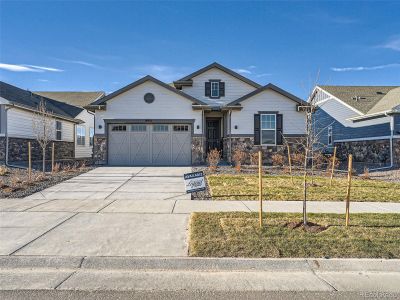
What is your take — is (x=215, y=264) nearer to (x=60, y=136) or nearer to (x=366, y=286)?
(x=366, y=286)

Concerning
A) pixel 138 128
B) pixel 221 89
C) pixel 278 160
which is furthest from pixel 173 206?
pixel 221 89

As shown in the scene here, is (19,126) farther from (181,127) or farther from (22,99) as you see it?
(181,127)

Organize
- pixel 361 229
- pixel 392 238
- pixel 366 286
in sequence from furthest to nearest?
pixel 361 229
pixel 392 238
pixel 366 286

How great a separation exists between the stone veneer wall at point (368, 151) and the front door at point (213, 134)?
10071 millimetres

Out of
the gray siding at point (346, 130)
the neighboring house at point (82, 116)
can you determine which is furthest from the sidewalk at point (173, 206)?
the neighboring house at point (82, 116)

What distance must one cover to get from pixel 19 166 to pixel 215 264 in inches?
639

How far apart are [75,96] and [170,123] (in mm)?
16296

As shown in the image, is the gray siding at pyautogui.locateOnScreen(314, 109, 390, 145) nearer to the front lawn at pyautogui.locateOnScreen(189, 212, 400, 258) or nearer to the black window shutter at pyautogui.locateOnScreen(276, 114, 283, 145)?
the black window shutter at pyautogui.locateOnScreen(276, 114, 283, 145)

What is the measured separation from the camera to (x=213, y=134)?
950 inches

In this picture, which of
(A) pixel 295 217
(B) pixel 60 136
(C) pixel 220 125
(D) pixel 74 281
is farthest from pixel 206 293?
(B) pixel 60 136

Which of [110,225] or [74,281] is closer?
[74,281]

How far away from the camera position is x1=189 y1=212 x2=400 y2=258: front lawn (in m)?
5.15

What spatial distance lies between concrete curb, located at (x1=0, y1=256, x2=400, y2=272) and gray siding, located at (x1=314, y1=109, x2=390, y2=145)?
→ 13.8 meters

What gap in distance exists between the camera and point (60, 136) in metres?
24.3
